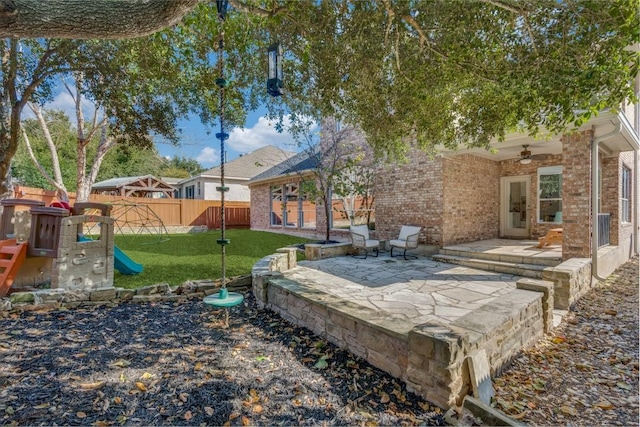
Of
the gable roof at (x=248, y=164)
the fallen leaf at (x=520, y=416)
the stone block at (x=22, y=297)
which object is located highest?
the gable roof at (x=248, y=164)

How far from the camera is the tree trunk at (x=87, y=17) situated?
2.15m

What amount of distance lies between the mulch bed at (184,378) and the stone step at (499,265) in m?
4.88

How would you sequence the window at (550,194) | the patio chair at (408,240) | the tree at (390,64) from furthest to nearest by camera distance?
the window at (550,194) → the patio chair at (408,240) → the tree at (390,64)

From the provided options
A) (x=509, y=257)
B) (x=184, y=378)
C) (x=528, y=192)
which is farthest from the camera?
(x=528, y=192)

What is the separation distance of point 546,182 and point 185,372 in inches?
438

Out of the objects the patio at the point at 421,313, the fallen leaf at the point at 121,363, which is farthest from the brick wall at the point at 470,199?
the fallen leaf at the point at 121,363

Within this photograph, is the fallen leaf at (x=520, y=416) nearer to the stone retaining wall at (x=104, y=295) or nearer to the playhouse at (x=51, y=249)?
the stone retaining wall at (x=104, y=295)

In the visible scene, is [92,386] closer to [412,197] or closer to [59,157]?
[412,197]

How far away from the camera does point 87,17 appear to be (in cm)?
231

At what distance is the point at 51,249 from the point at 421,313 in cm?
592

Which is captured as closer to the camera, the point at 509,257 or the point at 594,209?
the point at 594,209

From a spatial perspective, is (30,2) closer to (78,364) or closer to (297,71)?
(78,364)

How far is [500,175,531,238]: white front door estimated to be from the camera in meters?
10.1

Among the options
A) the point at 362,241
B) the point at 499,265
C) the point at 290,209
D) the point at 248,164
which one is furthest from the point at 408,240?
the point at 248,164
